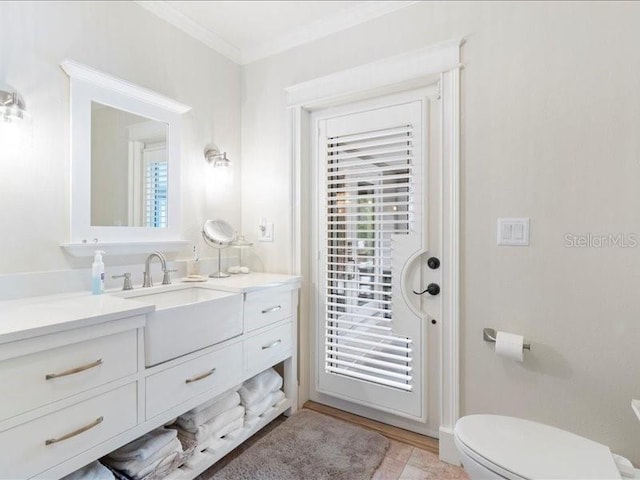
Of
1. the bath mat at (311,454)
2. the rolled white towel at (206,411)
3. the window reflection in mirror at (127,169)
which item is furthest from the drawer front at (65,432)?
the window reflection in mirror at (127,169)

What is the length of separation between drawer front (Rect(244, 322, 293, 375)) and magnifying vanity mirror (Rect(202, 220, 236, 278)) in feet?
1.60

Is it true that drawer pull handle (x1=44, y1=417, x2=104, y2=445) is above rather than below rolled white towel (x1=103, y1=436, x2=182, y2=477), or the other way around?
above

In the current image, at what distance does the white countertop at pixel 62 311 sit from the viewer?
0.98 meters

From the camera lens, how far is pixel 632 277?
1365 mm

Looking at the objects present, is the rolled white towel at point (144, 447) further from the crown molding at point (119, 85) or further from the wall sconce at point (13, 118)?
the crown molding at point (119, 85)

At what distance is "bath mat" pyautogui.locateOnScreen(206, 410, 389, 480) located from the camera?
1.59 m

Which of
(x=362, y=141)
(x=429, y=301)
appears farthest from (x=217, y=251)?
(x=429, y=301)

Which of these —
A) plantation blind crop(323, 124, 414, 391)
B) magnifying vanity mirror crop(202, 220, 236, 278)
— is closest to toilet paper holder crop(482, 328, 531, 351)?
plantation blind crop(323, 124, 414, 391)

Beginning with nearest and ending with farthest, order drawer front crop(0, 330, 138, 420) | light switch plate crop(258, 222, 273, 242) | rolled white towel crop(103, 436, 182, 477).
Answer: drawer front crop(0, 330, 138, 420) < rolled white towel crop(103, 436, 182, 477) < light switch plate crop(258, 222, 273, 242)

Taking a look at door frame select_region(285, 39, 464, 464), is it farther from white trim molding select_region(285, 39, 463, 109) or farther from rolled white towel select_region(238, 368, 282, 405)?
rolled white towel select_region(238, 368, 282, 405)

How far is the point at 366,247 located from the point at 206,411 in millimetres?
1196

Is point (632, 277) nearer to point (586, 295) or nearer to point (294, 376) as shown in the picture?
point (586, 295)

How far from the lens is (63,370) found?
105 cm

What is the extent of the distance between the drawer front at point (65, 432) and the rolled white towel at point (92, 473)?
0.16 meters
